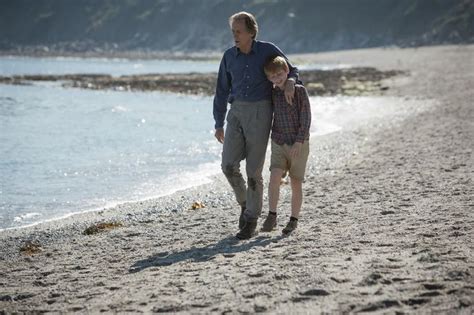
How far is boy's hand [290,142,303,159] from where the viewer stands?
6371mm

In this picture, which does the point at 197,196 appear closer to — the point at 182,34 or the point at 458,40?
the point at 458,40

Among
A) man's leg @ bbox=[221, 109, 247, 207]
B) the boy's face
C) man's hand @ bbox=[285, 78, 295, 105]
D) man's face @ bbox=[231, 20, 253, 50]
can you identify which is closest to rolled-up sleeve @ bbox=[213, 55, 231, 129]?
man's leg @ bbox=[221, 109, 247, 207]

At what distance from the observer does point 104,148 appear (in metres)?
17.5

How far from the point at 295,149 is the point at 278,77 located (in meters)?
0.73

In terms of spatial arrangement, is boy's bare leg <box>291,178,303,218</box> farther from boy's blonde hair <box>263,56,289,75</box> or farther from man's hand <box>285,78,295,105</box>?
boy's blonde hair <box>263,56,289,75</box>

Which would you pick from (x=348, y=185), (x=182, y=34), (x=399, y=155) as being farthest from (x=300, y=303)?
(x=182, y=34)

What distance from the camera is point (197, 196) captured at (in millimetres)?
10445

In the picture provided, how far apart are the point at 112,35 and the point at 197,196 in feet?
563

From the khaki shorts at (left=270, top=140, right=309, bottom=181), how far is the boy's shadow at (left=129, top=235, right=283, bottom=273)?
70cm

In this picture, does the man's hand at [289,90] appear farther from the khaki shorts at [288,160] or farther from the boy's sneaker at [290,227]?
the boy's sneaker at [290,227]

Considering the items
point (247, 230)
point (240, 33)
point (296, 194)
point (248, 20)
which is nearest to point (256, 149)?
point (296, 194)

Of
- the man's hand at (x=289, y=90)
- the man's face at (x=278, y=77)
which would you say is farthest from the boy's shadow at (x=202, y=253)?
the man's face at (x=278, y=77)

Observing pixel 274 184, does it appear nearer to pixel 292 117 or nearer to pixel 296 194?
pixel 296 194

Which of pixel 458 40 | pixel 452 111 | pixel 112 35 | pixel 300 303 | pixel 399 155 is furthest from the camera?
pixel 112 35
